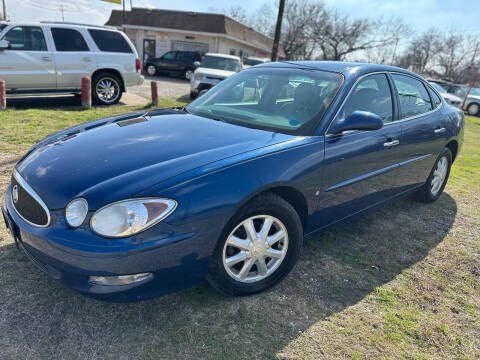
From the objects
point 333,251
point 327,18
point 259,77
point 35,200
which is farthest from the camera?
point 327,18

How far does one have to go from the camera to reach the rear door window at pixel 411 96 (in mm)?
3685

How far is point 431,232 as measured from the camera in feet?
12.9

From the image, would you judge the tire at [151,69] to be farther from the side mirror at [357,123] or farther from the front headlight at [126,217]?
the front headlight at [126,217]

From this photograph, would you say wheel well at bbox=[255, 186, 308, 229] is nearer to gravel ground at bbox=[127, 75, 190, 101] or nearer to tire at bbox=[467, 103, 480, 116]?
gravel ground at bbox=[127, 75, 190, 101]

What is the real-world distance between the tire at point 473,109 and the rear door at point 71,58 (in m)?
20.3

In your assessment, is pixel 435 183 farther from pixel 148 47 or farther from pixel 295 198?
pixel 148 47

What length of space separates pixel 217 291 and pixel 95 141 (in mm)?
1371

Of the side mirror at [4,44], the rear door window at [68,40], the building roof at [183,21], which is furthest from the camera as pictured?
the building roof at [183,21]

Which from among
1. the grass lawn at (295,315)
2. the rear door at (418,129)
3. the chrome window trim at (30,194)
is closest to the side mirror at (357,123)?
the rear door at (418,129)

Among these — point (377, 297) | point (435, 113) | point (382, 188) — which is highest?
point (435, 113)

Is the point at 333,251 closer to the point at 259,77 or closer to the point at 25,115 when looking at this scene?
the point at 259,77

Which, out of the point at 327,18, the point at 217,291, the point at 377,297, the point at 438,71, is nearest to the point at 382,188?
the point at 377,297

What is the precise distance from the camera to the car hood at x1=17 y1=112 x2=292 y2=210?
6.74 ft

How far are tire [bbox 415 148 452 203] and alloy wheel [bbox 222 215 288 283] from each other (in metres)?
2.66
